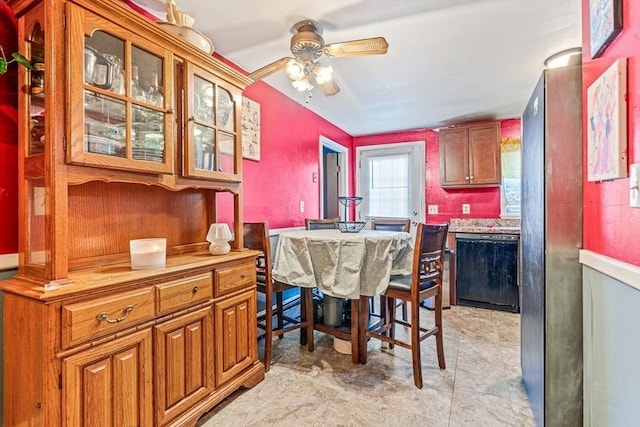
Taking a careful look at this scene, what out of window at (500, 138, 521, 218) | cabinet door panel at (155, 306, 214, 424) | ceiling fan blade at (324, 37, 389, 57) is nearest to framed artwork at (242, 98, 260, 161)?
ceiling fan blade at (324, 37, 389, 57)

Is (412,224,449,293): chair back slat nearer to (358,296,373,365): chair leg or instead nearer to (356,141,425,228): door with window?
(358,296,373,365): chair leg

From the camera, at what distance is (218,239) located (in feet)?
6.32

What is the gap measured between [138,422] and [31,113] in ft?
4.52

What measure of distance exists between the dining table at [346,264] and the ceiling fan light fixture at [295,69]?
1.09m

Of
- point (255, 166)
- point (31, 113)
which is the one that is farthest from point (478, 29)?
point (31, 113)

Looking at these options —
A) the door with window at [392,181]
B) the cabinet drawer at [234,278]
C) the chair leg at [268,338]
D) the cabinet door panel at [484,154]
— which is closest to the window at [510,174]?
the cabinet door panel at [484,154]

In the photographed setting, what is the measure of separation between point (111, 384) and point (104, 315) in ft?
0.94

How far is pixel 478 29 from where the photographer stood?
2072 millimetres

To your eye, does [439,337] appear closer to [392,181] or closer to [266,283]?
[266,283]

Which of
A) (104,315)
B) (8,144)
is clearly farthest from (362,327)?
(8,144)

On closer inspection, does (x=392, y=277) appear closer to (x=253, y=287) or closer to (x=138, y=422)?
(x=253, y=287)

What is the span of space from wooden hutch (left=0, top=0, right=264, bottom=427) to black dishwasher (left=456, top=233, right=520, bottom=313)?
281cm

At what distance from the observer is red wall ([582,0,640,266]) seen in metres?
0.93

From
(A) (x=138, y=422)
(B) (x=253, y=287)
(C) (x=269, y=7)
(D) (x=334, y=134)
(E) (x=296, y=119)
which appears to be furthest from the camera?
(D) (x=334, y=134)
